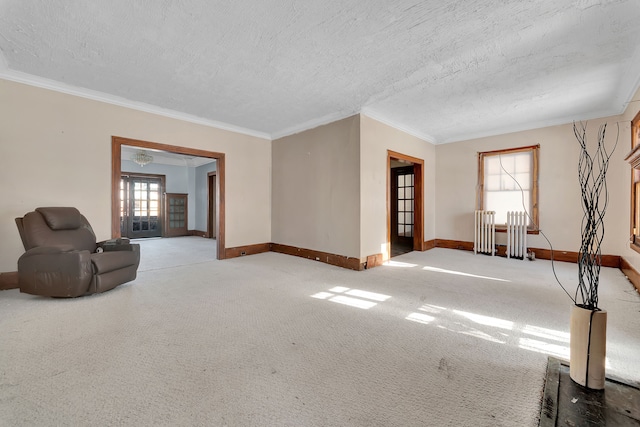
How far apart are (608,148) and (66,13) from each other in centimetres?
720

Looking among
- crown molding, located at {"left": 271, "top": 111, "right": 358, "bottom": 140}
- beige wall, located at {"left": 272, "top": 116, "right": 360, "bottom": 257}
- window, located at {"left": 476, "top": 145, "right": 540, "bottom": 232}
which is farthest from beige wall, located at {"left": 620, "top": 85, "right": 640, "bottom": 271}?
crown molding, located at {"left": 271, "top": 111, "right": 358, "bottom": 140}

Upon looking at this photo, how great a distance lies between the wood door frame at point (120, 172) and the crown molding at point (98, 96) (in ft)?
1.67

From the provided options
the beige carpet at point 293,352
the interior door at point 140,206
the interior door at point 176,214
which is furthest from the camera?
the interior door at point 176,214

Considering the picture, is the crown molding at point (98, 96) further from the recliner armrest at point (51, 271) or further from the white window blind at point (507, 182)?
the white window blind at point (507, 182)


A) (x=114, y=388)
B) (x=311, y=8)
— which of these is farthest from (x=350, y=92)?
(x=114, y=388)

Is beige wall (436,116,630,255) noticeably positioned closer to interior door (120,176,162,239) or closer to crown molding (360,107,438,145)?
crown molding (360,107,438,145)

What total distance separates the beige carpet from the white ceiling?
256 cm

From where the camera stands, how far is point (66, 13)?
2.16 metres

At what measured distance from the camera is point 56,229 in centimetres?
313

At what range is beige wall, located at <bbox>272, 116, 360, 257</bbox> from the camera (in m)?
4.38

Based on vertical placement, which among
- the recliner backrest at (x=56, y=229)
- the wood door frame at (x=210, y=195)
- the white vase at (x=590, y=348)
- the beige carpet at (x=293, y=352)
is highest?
the wood door frame at (x=210, y=195)

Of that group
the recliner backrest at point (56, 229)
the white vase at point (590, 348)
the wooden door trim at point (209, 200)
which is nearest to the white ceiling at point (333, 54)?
the recliner backrest at point (56, 229)

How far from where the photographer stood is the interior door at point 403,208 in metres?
6.38

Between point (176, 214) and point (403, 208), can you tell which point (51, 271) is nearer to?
point (403, 208)
